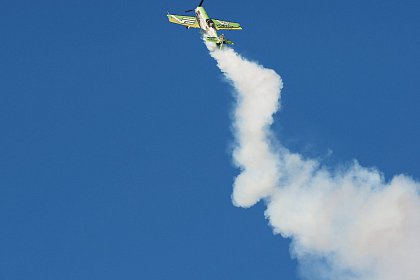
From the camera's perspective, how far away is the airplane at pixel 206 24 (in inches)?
6850

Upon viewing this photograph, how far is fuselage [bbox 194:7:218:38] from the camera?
17538 centimetres

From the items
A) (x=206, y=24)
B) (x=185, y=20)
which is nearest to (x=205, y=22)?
(x=206, y=24)

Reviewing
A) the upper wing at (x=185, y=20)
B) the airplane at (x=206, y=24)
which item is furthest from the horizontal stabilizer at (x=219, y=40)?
the upper wing at (x=185, y=20)

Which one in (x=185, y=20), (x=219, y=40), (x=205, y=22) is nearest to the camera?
(x=219, y=40)

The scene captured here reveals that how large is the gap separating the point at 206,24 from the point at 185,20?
26.5 feet

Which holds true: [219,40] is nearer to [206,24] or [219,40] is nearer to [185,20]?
[206,24]

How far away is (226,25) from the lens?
597ft

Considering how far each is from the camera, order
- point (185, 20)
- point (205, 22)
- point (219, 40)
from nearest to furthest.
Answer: point (219, 40), point (205, 22), point (185, 20)

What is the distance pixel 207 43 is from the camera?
6875 inches

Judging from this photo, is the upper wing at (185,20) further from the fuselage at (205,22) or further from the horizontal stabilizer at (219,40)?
the horizontal stabilizer at (219,40)

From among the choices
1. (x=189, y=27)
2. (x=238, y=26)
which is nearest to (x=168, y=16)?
(x=189, y=27)

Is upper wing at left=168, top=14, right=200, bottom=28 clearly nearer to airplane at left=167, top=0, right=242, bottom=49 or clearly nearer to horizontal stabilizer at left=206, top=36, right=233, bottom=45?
airplane at left=167, top=0, right=242, bottom=49

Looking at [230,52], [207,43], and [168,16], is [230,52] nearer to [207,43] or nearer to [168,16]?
[207,43]

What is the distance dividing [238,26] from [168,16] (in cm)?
1717
